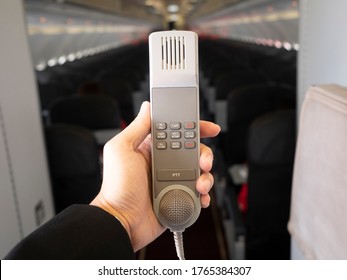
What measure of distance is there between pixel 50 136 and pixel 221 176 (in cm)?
132

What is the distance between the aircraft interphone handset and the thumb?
0.03m

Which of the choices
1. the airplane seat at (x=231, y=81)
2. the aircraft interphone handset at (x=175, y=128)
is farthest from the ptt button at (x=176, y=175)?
the airplane seat at (x=231, y=81)

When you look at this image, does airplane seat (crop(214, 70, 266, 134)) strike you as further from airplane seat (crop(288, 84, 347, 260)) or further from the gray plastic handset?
the gray plastic handset

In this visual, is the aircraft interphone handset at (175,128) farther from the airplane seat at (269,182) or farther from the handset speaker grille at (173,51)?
the airplane seat at (269,182)

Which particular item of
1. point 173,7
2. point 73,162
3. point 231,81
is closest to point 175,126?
point 73,162

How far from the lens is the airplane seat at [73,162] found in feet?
6.76

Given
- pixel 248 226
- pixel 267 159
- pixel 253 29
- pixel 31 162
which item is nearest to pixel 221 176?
pixel 248 226

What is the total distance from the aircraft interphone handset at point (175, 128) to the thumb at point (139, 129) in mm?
34

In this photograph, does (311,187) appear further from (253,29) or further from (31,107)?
(253,29)

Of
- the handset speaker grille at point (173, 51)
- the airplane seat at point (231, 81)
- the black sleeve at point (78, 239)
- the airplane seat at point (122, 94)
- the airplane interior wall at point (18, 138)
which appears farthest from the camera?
the airplane seat at point (122, 94)

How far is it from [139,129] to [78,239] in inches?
10.3

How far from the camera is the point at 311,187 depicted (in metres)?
1.16

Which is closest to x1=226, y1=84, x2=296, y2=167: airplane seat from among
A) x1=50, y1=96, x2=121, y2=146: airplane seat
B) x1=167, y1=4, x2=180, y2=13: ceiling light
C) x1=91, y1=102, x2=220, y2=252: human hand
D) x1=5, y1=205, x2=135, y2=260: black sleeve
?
x1=50, y1=96, x2=121, y2=146: airplane seat

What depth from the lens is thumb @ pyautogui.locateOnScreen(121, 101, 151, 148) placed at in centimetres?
88
